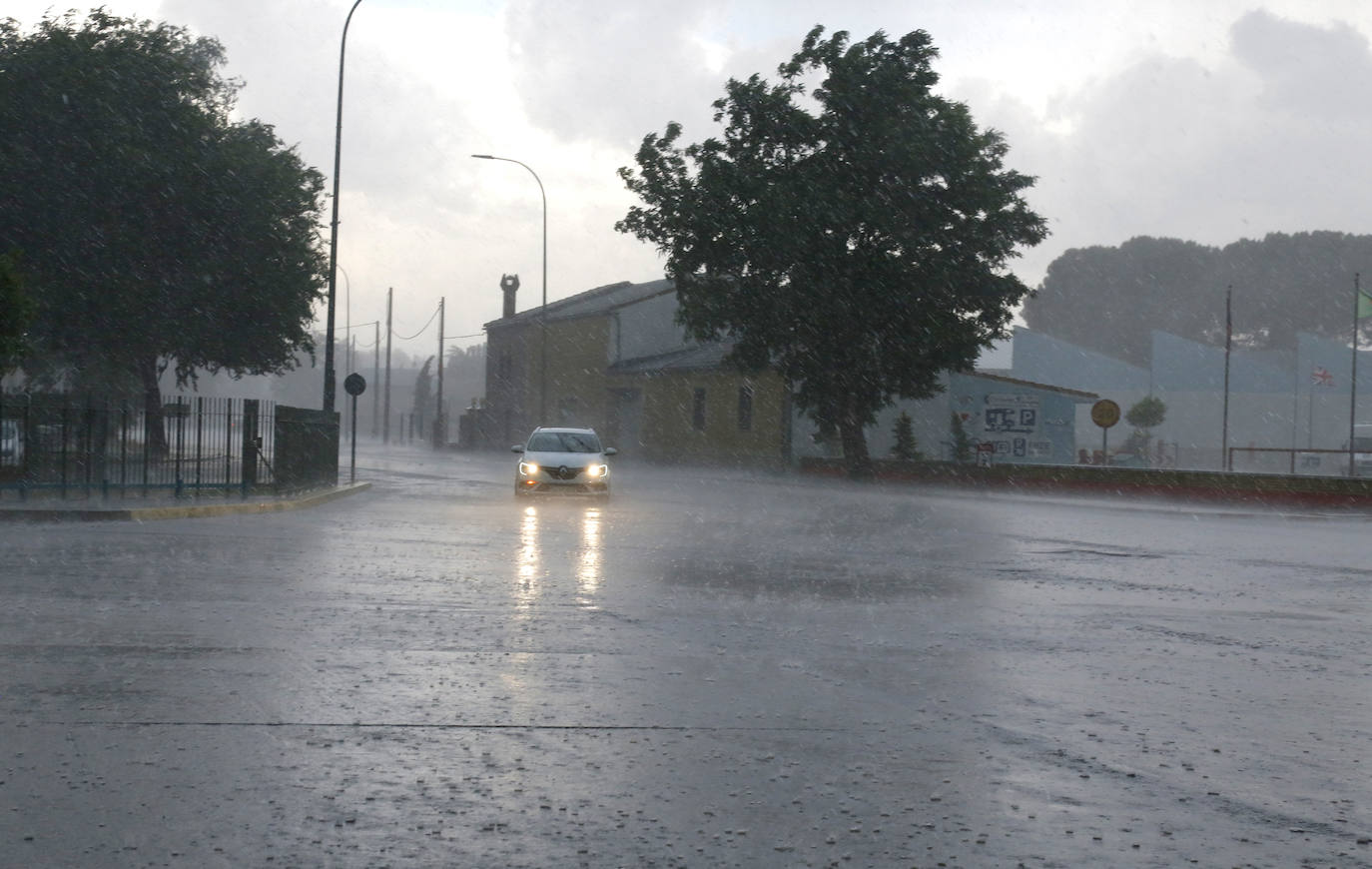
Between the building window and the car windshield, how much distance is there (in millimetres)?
28828

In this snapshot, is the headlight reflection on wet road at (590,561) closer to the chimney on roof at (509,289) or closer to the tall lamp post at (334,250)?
the tall lamp post at (334,250)

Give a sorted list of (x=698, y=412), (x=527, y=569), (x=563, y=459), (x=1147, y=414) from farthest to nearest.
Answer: (x=1147, y=414)
(x=698, y=412)
(x=563, y=459)
(x=527, y=569)

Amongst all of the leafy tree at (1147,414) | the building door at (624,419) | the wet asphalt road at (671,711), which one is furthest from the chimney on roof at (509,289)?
the wet asphalt road at (671,711)

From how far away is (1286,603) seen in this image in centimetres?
1235

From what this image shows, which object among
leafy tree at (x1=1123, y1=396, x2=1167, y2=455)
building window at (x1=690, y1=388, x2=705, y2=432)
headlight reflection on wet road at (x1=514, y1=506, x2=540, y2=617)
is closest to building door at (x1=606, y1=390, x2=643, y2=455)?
building window at (x1=690, y1=388, x2=705, y2=432)

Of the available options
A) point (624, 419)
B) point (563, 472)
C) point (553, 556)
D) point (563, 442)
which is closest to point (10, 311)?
point (563, 472)

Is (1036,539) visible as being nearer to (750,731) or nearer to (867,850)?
(750,731)

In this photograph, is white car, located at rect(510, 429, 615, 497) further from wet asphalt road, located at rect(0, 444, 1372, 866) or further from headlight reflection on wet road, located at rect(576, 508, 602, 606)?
wet asphalt road, located at rect(0, 444, 1372, 866)

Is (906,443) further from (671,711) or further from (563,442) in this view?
(671,711)

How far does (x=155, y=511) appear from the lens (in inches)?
803

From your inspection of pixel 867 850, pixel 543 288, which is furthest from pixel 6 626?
pixel 543 288

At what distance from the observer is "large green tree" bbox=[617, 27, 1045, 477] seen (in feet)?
131

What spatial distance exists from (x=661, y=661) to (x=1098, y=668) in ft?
8.57

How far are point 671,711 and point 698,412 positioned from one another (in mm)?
50745
